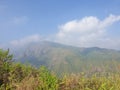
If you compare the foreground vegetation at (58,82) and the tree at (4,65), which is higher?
the tree at (4,65)

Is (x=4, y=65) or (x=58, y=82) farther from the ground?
(x=4, y=65)

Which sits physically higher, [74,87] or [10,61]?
[10,61]

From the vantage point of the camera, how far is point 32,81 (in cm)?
4788

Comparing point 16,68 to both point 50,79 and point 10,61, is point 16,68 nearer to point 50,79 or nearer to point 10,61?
point 10,61

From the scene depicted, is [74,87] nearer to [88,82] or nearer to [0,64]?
[88,82]

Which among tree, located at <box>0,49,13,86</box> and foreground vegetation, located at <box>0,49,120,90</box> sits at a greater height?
A: tree, located at <box>0,49,13,86</box>

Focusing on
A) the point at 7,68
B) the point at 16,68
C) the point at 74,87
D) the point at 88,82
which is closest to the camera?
the point at 74,87

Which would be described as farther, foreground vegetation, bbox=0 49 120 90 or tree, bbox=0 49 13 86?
tree, bbox=0 49 13 86

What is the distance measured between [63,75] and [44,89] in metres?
8.75

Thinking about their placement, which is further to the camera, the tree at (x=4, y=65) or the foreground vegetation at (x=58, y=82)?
the tree at (x=4, y=65)

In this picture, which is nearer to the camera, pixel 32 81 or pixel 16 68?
pixel 32 81

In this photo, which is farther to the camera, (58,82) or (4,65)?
(4,65)

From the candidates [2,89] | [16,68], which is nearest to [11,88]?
[2,89]

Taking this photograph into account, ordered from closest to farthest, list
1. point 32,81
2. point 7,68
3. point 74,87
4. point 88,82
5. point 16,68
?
point 32,81 < point 74,87 < point 88,82 < point 7,68 < point 16,68
